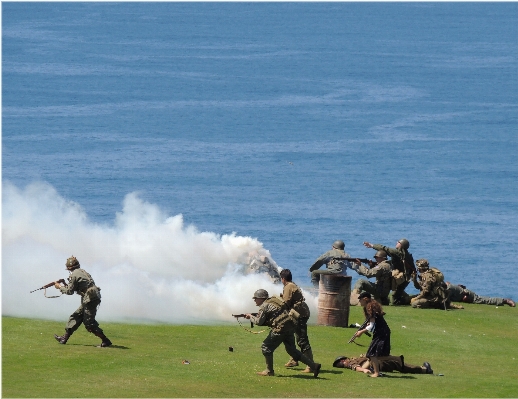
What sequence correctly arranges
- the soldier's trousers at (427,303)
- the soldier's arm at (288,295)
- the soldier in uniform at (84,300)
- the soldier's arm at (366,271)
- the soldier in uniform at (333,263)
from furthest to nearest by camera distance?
the soldier's trousers at (427,303) → the soldier in uniform at (333,263) → the soldier's arm at (366,271) → the soldier in uniform at (84,300) → the soldier's arm at (288,295)

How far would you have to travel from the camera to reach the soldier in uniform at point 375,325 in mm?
25688

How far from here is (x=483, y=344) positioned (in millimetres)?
30516

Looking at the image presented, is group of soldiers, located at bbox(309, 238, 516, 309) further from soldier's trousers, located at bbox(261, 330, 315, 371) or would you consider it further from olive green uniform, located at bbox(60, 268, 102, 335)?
soldier's trousers, located at bbox(261, 330, 315, 371)

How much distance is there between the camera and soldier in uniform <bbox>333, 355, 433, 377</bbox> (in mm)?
25984

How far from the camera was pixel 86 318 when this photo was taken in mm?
27531

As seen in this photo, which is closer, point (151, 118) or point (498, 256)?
point (498, 256)

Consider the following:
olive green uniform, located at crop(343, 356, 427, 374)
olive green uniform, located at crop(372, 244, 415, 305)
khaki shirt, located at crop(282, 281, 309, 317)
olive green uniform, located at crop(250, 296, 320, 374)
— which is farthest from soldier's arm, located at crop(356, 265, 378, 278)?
olive green uniform, located at crop(250, 296, 320, 374)

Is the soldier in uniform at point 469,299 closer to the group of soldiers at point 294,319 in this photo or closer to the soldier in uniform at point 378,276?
the soldier in uniform at point 378,276

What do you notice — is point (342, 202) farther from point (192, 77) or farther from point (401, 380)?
point (401, 380)

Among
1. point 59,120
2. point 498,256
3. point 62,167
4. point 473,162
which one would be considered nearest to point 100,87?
point 59,120

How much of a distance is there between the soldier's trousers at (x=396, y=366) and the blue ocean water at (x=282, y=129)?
24.3 metres

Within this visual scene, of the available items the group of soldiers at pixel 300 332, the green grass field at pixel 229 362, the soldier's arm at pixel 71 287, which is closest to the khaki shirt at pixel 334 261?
the green grass field at pixel 229 362

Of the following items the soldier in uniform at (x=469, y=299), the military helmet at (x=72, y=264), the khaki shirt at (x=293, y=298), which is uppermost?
the soldier in uniform at (x=469, y=299)

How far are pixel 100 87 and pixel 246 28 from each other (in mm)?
41331
